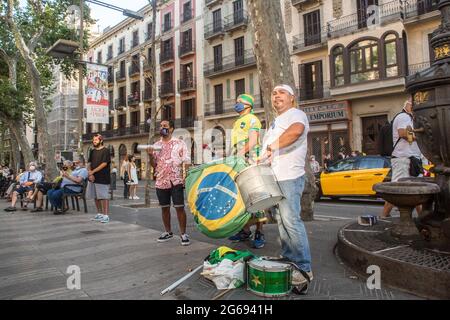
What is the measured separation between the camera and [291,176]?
3.42m

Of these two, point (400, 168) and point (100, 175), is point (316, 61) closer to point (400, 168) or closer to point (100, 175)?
point (100, 175)

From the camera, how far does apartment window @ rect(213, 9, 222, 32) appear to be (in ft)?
105

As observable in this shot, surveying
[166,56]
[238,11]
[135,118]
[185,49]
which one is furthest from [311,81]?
[135,118]

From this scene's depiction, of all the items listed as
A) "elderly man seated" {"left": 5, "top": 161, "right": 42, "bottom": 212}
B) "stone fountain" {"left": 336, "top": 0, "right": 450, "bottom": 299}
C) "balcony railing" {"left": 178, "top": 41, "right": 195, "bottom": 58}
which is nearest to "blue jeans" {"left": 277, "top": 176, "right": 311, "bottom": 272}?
"stone fountain" {"left": 336, "top": 0, "right": 450, "bottom": 299}

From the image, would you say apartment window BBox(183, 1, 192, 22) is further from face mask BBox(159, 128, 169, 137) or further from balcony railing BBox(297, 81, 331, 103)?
face mask BBox(159, 128, 169, 137)

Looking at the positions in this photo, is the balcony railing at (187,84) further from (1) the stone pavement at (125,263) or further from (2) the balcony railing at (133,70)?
(1) the stone pavement at (125,263)

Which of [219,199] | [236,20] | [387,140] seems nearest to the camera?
[219,199]

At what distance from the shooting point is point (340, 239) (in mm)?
4434

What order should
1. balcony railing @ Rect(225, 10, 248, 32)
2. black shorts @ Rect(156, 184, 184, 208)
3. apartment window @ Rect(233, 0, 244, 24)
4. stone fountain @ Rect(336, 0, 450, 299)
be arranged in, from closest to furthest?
stone fountain @ Rect(336, 0, 450, 299), black shorts @ Rect(156, 184, 184, 208), balcony railing @ Rect(225, 10, 248, 32), apartment window @ Rect(233, 0, 244, 24)

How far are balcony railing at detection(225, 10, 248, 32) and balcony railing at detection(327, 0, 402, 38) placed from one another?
8.46m

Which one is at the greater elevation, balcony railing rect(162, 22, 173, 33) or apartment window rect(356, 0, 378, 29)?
balcony railing rect(162, 22, 173, 33)

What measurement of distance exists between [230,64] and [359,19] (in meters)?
11.7
